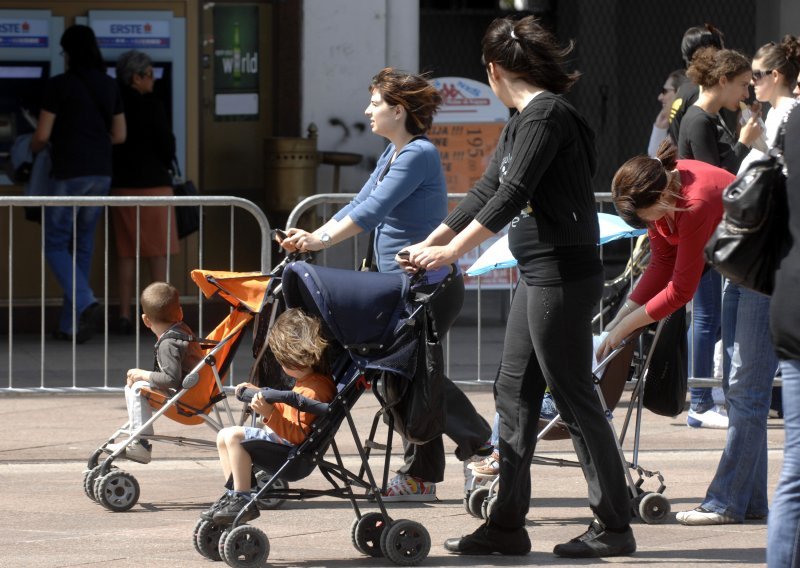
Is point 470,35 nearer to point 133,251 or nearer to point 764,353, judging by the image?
point 133,251

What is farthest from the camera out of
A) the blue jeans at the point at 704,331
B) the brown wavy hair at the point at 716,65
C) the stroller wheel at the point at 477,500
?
the blue jeans at the point at 704,331

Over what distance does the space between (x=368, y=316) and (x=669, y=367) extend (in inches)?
55.4

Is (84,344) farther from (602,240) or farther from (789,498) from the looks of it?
(789,498)

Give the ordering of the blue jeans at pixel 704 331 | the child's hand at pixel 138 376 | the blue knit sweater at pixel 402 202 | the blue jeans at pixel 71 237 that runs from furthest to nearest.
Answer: the blue jeans at pixel 71 237 → the blue jeans at pixel 704 331 → the child's hand at pixel 138 376 → the blue knit sweater at pixel 402 202

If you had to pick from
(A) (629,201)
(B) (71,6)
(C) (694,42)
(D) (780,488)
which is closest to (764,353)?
(A) (629,201)

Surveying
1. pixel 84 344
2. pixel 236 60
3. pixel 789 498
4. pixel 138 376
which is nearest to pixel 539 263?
pixel 789 498

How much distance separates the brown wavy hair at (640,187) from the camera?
5.69m

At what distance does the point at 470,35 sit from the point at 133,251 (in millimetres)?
4278

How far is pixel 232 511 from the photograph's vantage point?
5.43 metres

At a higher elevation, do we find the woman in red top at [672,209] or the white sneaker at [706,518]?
the woman in red top at [672,209]

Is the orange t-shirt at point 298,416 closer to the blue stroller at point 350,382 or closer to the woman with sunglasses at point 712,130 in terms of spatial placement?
the blue stroller at point 350,382

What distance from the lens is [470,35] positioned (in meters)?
13.7

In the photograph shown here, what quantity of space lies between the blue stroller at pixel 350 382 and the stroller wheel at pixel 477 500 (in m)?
0.77

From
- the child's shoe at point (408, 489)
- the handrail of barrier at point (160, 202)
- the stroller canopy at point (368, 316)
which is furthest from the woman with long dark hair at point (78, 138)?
the stroller canopy at point (368, 316)
